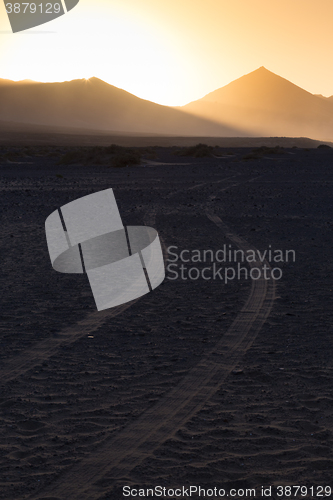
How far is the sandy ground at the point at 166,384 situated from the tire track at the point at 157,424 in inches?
0.5

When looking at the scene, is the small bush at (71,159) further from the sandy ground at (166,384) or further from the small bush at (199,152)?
the sandy ground at (166,384)

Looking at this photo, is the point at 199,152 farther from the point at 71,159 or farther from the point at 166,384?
the point at 166,384

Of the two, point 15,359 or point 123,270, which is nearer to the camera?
point 15,359

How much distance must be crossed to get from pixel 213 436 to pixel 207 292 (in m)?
4.17

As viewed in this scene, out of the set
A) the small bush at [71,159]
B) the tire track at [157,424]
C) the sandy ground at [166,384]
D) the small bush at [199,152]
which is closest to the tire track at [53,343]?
the sandy ground at [166,384]

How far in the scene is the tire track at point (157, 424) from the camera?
11.9 feet

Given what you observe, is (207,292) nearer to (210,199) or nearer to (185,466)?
(185,466)

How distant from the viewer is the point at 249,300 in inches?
305

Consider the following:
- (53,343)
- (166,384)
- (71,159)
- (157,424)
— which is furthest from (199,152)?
(157,424)

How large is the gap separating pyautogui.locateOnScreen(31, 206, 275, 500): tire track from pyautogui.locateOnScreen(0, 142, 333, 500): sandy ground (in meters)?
0.01

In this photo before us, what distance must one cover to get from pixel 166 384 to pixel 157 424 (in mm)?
735

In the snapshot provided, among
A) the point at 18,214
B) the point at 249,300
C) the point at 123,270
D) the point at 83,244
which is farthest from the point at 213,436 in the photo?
the point at 18,214

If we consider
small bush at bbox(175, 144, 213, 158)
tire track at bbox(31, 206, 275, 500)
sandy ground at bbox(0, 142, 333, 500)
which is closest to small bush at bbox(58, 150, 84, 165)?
small bush at bbox(175, 144, 213, 158)

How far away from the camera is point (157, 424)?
4383 mm
